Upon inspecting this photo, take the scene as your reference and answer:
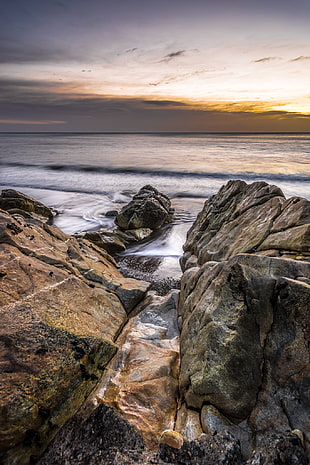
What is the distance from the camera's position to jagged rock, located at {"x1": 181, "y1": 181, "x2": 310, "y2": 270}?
5.26 meters

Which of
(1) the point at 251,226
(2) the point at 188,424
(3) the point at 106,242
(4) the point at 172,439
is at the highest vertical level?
(1) the point at 251,226

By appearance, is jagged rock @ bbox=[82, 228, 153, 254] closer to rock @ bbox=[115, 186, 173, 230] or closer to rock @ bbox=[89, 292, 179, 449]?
rock @ bbox=[115, 186, 173, 230]

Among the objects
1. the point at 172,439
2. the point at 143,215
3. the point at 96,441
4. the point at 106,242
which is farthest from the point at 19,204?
the point at 172,439

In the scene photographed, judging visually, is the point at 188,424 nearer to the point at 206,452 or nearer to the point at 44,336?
the point at 206,452

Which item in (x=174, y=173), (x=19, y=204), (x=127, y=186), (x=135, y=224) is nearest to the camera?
(x=135, y=224)

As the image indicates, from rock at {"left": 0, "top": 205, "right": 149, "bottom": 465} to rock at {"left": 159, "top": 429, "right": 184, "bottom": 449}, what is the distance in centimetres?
134

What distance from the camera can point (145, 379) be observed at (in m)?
4.31

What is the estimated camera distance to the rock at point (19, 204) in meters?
16.7

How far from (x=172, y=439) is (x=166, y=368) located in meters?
1.43

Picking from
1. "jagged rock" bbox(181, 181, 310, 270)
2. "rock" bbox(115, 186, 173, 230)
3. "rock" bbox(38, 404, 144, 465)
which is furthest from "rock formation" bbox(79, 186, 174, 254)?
"rock" bbox(38, 404, 144, 465)

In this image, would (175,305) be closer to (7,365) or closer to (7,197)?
(7,365)

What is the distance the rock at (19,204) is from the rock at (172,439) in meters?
15.6

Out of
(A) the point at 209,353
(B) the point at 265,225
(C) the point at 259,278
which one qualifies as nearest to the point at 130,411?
(A) the point at 209,353

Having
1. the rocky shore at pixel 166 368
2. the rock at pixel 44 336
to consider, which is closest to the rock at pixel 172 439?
the rocky shore at pixel 166 368
